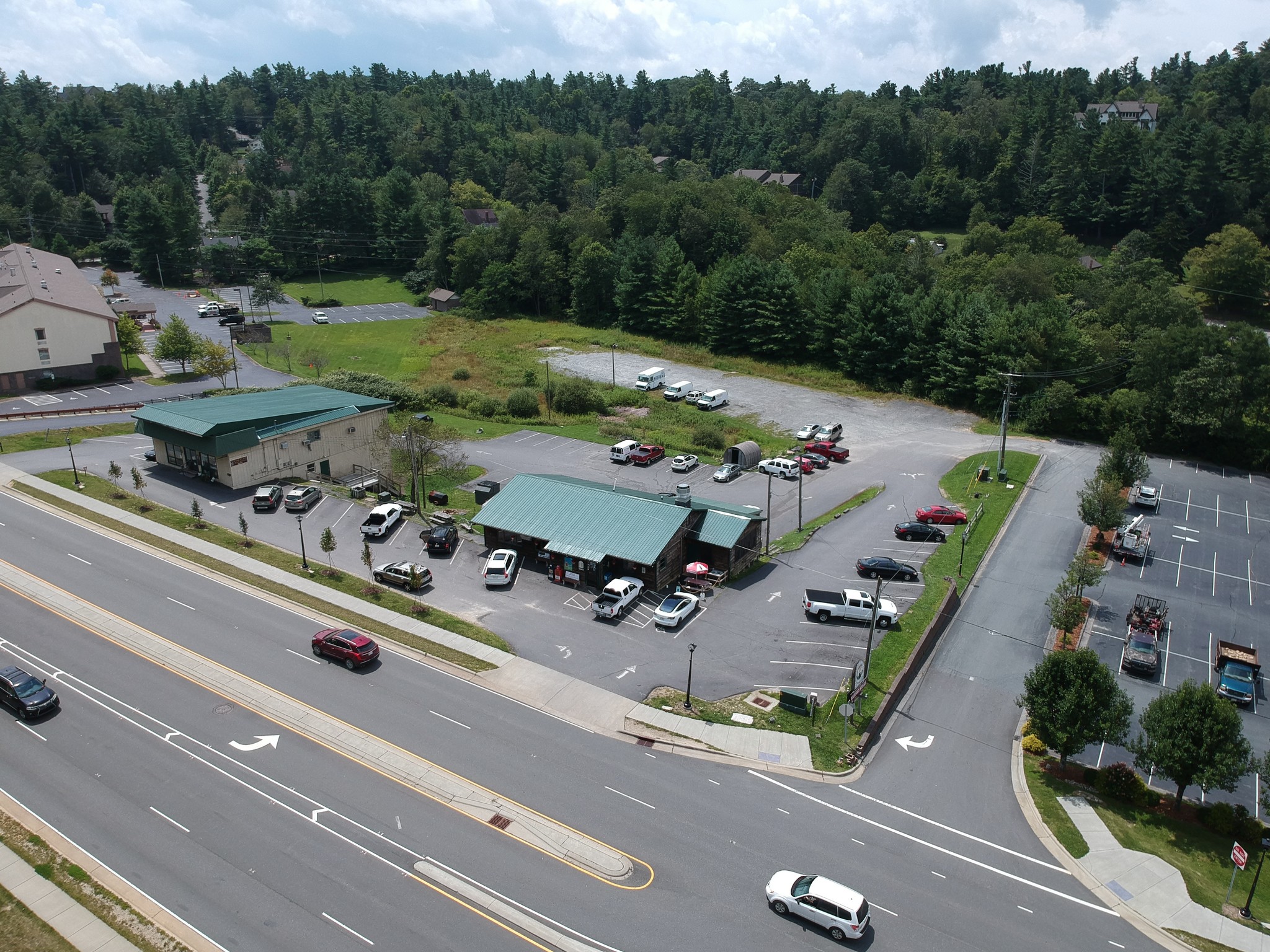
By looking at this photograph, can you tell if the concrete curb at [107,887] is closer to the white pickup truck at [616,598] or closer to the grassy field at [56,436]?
the white pickup truck at [616,598]

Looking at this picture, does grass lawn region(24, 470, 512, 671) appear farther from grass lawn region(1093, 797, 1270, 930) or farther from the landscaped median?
grass lawn region(1093, 797, 1270, 930)

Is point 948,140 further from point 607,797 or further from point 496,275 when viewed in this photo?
point 607,797

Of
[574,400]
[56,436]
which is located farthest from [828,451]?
[56,436]

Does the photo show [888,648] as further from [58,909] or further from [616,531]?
[58,909]

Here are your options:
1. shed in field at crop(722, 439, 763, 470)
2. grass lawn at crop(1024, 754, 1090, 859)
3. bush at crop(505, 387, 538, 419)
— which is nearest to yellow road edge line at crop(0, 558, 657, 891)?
grass lawn at crop(1024, 754, 1090, 859)

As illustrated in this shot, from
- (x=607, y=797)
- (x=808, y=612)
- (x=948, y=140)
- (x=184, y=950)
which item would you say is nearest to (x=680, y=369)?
(x=808, y=612)

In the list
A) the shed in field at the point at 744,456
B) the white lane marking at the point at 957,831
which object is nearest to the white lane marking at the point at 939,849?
the white lane marking at the point at 957,831

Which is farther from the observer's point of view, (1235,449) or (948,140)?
(948,140)
